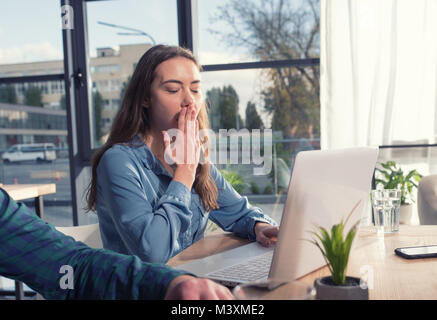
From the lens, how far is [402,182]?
115 inches

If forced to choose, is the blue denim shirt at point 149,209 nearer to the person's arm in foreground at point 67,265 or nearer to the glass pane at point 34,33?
the person's arm in foreground at point 67,265

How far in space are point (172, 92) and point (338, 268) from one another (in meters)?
0.95

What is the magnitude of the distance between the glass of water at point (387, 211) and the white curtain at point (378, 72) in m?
1.73

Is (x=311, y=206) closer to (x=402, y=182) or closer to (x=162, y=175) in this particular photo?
(x=162, y=175)

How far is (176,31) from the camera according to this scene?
3314 millimetres

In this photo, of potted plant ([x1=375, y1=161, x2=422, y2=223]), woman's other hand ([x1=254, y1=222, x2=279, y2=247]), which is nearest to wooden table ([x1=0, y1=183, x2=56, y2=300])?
woman's other hand ([x1=254, y1=222, x2=279, y2=247])

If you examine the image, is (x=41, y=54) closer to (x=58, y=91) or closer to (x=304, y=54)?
(x=58, y=91)

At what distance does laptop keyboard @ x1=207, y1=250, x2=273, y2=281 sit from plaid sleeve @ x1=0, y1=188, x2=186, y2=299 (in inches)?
9.2

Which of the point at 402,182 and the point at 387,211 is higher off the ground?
the point at 387,211

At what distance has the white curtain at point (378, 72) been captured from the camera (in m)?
2.97

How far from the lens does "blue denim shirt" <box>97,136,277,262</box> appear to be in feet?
3.74

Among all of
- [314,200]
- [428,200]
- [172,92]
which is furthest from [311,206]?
[428,200]

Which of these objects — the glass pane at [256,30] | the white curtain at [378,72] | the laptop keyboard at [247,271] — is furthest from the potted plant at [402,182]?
the laptop keyboard at [247,271]
